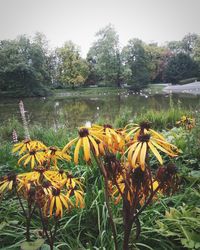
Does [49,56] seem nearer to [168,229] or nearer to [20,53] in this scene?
[20,53]

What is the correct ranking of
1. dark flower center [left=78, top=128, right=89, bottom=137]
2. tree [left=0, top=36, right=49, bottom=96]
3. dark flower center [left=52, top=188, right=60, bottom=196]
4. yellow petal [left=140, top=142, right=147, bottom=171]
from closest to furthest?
1. yellow petal [left=140, top=142, right=147, bottom=171]
2. dark flower center [left=78, top=128, right=89, bottom=137]
3. dark flower center [left=52, top=188, right=60, bottom=196]
4. tree [left=0, top=36, right=49, bottom=96]

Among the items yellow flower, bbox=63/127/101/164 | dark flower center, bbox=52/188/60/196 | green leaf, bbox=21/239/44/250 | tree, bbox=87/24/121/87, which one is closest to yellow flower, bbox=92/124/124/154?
yellow flower, bbox=63/127/101/164

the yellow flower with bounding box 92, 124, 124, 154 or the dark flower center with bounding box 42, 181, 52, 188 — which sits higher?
the yellow flower with bounding box 92, 124, 124, 154

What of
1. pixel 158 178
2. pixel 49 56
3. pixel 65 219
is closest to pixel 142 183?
pixel 158 178

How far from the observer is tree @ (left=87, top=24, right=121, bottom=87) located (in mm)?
46688

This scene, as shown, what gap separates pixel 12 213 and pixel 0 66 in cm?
4268

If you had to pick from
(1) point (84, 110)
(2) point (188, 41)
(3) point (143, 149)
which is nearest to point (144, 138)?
(3) point (143, 149)

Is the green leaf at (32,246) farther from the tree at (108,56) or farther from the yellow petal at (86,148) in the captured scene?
the tree at (108,56)

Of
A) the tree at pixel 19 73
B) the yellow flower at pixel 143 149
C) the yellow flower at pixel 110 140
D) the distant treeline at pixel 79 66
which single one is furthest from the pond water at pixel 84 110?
the distant treeline at pixel 79 66

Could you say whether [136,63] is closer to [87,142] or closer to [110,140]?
[110,140]

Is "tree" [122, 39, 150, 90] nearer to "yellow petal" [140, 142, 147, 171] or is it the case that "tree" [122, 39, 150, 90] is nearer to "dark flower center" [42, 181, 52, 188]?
"dark flower center" [42, 181, 52, 188]

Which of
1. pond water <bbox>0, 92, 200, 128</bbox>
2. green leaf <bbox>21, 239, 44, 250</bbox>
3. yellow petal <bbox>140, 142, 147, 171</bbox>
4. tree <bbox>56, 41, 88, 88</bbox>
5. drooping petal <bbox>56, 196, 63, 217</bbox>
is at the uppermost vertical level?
tree <bbox>56, 41, 88, 88</bbox>

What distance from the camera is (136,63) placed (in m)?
50.7

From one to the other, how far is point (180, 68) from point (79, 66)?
699 inches
